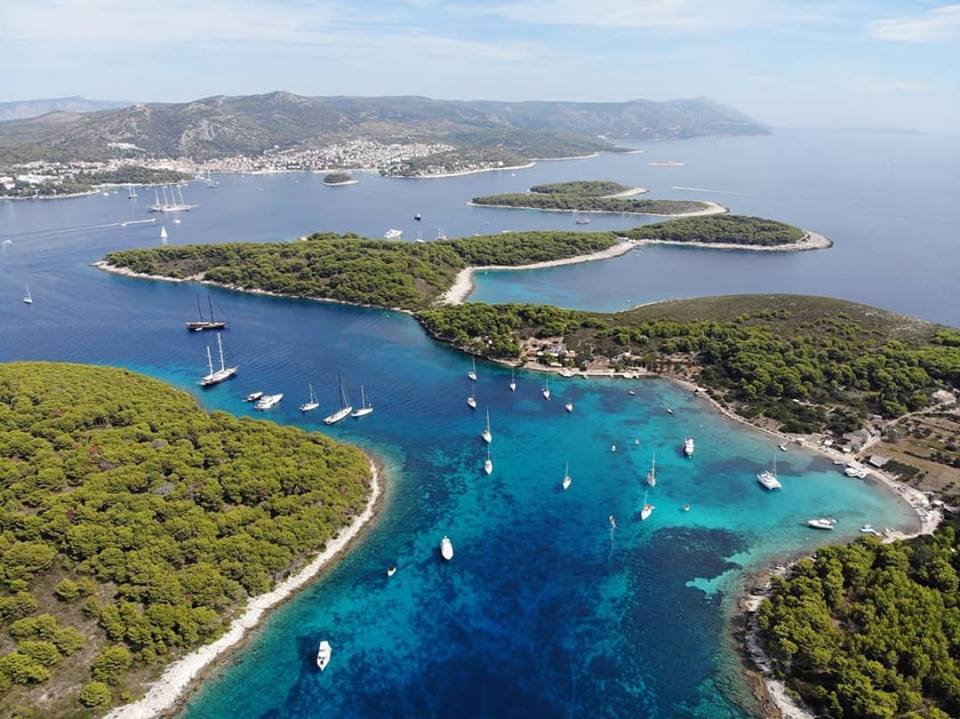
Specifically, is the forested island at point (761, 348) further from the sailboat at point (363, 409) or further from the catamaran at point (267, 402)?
the catamaran at point (267, 402)

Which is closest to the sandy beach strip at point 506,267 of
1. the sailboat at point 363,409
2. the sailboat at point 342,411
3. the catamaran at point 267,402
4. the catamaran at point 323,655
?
the sailboat at point 363,409

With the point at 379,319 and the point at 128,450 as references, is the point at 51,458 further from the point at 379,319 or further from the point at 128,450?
the point at 379,319

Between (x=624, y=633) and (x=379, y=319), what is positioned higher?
(x=379, y=319)

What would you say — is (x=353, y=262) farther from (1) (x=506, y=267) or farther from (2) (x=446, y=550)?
(2) (x=446, y=550)

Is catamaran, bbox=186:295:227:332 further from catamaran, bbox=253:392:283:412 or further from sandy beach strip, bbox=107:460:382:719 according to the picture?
→ sandy beach strip, bbox=107:460:382:719

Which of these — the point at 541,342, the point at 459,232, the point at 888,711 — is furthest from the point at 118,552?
the point at 459,232

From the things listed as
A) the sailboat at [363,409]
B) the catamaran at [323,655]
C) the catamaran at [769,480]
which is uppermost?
the sailboat at [363,409]

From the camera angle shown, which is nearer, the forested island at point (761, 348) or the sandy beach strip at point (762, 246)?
the forested island at point (761, 348)
